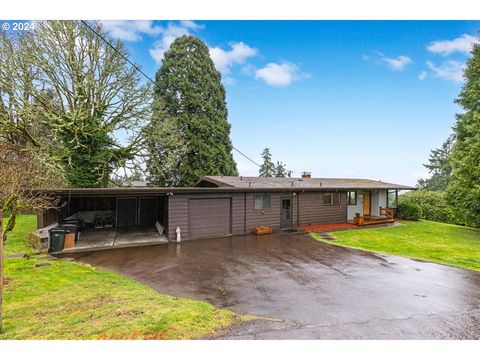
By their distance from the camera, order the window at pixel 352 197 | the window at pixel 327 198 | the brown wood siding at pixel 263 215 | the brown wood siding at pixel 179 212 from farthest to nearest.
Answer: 1. the window at pixel 352 197
2. the window at pixel 327 198
3. the brown wood siding at pixel 263 215
4. the brown wood siding at pixel 179 212

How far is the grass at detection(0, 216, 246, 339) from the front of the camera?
3.50 metres

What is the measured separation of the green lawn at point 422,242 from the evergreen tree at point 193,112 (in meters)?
12.7

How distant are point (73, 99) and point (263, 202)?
1315cm

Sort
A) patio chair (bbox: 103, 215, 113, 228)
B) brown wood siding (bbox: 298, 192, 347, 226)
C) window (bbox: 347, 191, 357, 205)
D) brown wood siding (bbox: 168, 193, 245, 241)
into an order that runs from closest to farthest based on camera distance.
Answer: brown wood siding (bbox: 168, 193, 245, 241) < patio chair (bbox: 103, 215, 113, 228) < brown wood siding (bbox: 298, 192, 347, 226) < window (bbox: 347, 191, 357, 205)

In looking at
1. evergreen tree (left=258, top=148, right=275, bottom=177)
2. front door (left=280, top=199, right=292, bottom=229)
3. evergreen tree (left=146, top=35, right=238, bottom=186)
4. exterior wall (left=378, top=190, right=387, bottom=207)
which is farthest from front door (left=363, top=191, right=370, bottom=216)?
evergreen tree (left=258, top=148, right=275, bottom=177)

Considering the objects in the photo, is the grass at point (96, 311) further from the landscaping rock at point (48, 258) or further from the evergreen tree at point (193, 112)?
the evergreen tree at point (193, 112)

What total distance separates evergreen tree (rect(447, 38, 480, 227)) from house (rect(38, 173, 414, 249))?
3.21 meters

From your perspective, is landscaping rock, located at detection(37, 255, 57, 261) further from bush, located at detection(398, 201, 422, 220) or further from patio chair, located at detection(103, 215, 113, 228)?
bush, located at detection(398, 201, 422, 220)

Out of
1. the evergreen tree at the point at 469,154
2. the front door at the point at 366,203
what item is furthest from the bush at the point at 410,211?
the front door at the point at 366,203

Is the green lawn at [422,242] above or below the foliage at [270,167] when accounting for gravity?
below

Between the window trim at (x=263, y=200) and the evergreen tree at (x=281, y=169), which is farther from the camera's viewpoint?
the evergreen tree at (x=281, y=169)

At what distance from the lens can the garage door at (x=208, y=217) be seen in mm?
11445

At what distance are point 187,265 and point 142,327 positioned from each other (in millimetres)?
4043
